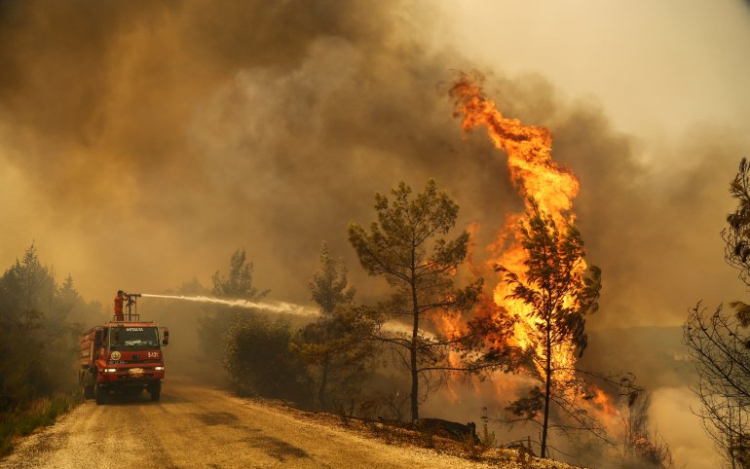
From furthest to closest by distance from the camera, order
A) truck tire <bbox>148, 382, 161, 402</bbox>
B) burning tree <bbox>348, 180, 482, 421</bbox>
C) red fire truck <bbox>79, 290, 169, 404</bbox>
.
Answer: truck tire <bbox>148, 382, 161, 402</bbox> → red fire truck <bbox>79, 290, 169, 404</bbox> → burning tree <bbox>348, 180, 482, 421</bbox>

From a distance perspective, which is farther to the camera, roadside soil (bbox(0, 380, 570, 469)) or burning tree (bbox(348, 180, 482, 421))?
burning tree (bbox(348, 180, 482, 421))

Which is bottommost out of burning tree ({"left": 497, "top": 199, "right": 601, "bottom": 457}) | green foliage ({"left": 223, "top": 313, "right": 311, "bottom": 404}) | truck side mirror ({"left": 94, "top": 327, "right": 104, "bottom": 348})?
green foliage ({"left": 223, "top": 313, "right": 311, "bottom": 404})

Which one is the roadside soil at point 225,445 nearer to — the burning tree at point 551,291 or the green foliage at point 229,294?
the burning tree at point 551,291

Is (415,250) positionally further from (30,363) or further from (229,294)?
(229,294)

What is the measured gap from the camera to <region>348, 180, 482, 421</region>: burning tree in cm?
1816

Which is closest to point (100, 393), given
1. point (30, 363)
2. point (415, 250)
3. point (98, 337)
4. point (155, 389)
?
point (155, 389)

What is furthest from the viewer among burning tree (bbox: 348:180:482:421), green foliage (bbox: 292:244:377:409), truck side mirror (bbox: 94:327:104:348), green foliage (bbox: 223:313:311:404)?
green foliage (bbox: 223:313:311:404)

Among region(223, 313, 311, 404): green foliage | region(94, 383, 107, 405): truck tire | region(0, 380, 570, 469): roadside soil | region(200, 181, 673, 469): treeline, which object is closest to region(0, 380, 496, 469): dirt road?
region(0, 380, 570, 469): roadside soil

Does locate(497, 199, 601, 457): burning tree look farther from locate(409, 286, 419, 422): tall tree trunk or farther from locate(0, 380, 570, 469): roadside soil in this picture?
locate(409, 286, 419, 422): tall tree trunk

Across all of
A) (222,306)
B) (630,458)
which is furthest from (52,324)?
(630,458)

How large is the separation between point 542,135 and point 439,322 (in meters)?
14.1

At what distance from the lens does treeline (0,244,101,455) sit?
646 inches

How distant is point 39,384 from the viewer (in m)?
24.9

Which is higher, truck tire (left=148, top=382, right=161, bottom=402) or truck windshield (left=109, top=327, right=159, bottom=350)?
truck windshield (left=109, top=327, right=159, bottom=350)
